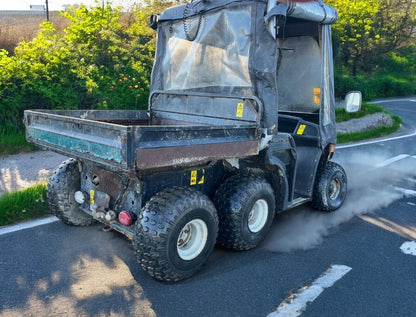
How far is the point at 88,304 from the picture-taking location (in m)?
3.21

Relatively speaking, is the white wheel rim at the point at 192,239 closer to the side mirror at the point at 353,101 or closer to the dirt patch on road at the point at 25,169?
the side mirror at the point at 353,101

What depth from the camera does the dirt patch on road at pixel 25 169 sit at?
5.79 meters

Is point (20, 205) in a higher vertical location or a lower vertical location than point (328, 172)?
lower

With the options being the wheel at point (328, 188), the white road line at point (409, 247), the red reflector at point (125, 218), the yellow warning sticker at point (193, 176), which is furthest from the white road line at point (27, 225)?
the white road line at point (409, 247)

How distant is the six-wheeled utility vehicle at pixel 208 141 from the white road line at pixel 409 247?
1.13 meters

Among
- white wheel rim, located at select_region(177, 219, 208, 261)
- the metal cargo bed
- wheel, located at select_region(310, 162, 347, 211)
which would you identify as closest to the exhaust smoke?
wheel, located at select_region(310, 162, 347, 211)

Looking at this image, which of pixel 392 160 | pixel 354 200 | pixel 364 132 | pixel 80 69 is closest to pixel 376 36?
pixel 364 132

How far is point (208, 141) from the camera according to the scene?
3541 millimetres

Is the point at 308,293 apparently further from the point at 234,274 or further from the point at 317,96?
the point at 317,96

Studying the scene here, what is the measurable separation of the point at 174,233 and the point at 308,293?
4.47 ft

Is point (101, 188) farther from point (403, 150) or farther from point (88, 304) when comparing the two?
point (403, 150)

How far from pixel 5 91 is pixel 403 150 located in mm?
10073

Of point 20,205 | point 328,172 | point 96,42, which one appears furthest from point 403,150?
point 20,205

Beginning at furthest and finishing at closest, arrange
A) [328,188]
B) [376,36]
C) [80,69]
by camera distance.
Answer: [376,36]
[80,69]
[328,188]
